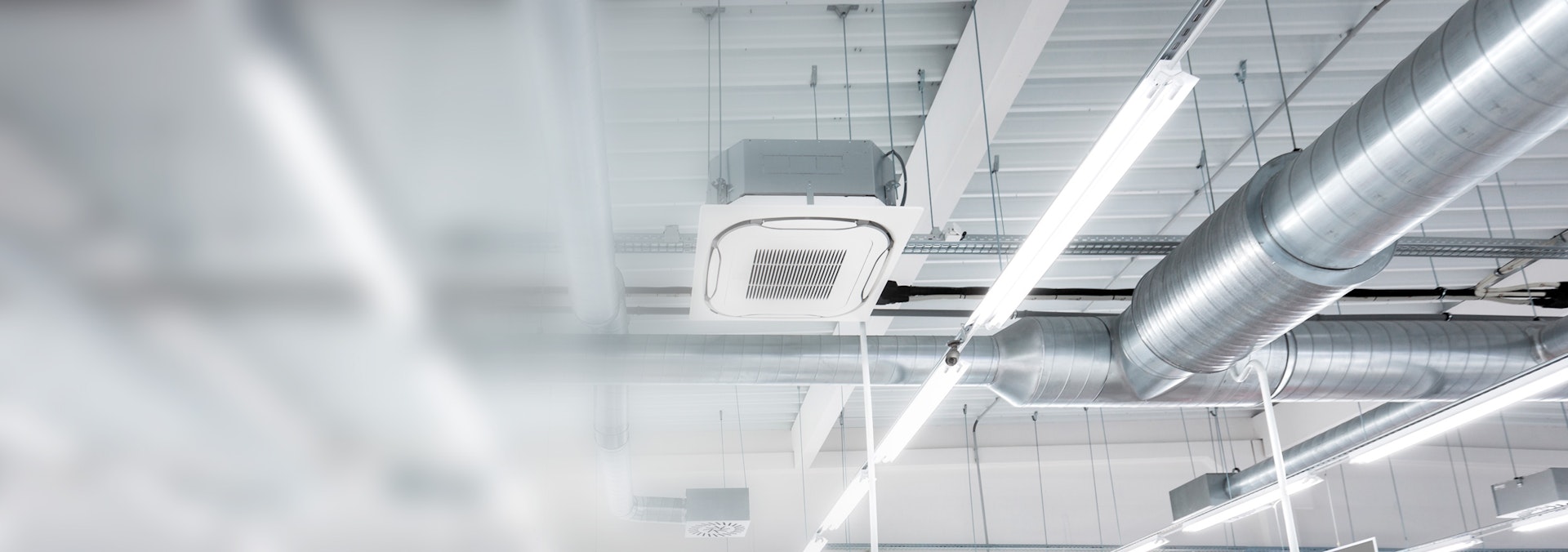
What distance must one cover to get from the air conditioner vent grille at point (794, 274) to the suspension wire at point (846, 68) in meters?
1.03

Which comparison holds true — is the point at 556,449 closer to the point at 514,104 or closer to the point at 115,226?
the point at 514,104

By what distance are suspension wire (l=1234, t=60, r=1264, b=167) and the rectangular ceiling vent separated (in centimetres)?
204

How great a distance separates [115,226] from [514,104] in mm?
373

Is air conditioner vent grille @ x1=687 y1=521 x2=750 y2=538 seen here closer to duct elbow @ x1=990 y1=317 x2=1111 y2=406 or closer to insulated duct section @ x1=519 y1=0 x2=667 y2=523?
insulated duct section @ x1=519 y1=0 x2=667 y2=523

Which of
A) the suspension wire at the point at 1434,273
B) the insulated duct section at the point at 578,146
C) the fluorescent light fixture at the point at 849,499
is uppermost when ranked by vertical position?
the suspension wire at the point at 1434,273

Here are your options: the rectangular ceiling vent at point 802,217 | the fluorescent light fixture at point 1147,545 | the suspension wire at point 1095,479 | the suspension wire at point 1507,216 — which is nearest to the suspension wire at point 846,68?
the rectangular ceiling vent at point 802,217

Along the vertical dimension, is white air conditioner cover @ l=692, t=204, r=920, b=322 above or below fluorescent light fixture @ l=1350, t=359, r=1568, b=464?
above

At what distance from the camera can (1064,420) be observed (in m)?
9.19

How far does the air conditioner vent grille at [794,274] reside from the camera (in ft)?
9.47

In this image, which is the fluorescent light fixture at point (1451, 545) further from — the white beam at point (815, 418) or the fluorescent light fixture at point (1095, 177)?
the fluorescent light fixture at point (1095, 177)

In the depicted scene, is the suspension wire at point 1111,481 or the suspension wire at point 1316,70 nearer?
the suspension wire at point 1316,70

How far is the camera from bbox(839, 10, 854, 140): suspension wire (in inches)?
139

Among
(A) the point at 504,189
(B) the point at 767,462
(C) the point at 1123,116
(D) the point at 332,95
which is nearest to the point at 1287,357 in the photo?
(C) the point at 1123,116

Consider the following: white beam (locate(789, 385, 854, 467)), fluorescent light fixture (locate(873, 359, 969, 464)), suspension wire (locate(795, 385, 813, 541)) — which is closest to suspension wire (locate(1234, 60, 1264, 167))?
fluorescent light fixture (locate(873, 359, 969, 464))
